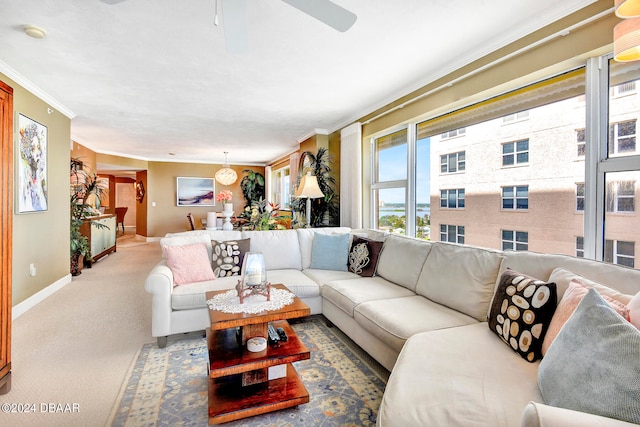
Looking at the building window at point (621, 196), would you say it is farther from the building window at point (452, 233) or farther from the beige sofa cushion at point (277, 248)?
the beige sofa cushion at point (277, 248)

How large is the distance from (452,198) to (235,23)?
8.58 ft

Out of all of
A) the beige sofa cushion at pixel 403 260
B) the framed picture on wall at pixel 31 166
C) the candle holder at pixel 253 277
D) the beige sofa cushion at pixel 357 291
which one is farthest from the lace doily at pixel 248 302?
the framed picture on wall at pixel 31 166

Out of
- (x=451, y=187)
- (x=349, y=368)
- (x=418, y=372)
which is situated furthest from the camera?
(x=451, y=187)

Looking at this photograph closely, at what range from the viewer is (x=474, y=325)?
74.4 inches

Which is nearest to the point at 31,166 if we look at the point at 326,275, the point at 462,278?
the point at 326,275

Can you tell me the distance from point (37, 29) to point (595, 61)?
3.94 m

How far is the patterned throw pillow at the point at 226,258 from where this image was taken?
3.05 m

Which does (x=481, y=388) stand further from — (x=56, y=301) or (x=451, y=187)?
(x=56, y=301)

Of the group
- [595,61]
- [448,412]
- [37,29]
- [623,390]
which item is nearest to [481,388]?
[448,412]

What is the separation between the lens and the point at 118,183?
42.8 feet

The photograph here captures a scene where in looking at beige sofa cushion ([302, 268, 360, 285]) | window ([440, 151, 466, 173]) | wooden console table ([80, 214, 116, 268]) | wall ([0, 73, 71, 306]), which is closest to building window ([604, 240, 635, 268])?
window ([440, 151, 466, 173])

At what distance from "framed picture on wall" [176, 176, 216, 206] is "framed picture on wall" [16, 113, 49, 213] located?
5276 millimetres

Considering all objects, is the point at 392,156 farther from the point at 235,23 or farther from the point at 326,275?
the point at 235,23

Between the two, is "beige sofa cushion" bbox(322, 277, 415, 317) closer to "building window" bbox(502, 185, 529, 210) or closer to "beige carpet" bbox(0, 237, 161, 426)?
"building window" bbox(502, 185, 529, 210)
